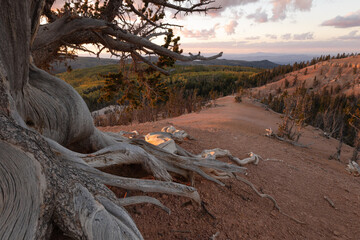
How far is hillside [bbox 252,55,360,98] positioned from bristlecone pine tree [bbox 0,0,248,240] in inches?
1359

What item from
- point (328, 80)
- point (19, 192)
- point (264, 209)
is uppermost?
point (19, 192)

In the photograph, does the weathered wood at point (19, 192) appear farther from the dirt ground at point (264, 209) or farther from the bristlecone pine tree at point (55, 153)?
the dirt ground at point (264, 209)

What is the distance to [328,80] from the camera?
132 ft

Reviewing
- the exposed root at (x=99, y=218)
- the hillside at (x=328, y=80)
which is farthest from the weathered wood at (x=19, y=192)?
the hillside at (x=328, y=80)

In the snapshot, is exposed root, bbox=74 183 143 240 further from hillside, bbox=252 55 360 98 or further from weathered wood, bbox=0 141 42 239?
hillside, bbox=252 55 360 98

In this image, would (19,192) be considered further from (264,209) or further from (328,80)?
(328,80)

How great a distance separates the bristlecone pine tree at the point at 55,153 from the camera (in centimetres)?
127

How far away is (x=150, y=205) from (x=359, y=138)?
34.0ft

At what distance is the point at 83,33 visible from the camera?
3.65 metres

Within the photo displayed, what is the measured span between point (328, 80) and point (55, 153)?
47.8 meters

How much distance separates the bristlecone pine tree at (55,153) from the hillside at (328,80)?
3452 centimetres

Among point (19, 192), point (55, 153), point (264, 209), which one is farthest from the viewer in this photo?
point (264, 209)

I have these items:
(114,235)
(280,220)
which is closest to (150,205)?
(114,235)

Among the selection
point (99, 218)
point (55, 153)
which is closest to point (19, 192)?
point (99, 218)
